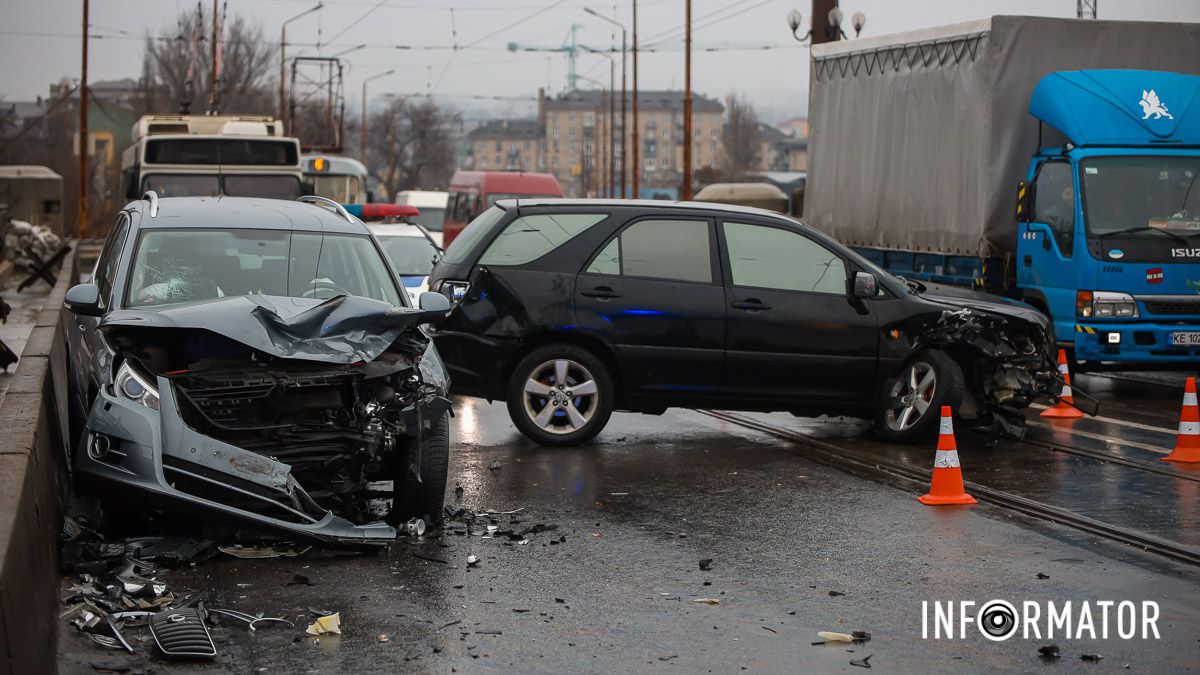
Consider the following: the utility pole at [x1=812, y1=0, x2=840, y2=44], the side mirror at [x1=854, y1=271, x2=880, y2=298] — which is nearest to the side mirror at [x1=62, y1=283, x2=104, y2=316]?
the side mirror at [x1=854, y1=271, x2=880, y2=298]

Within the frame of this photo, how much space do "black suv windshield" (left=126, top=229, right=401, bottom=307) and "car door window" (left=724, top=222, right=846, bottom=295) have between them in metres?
3.19

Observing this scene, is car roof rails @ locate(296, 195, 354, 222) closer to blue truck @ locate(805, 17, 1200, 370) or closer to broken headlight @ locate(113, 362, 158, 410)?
broken headlight @ locate(113, 362, 158, 410)

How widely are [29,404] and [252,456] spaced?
4.09 feet

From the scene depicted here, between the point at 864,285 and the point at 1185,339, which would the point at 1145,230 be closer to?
the point at 1185,339

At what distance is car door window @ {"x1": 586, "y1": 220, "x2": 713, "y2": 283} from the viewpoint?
10812mm

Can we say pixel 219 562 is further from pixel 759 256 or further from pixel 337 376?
pixel 759 256

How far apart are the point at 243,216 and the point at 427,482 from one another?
2.17m

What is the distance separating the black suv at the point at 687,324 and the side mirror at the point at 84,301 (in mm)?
3394

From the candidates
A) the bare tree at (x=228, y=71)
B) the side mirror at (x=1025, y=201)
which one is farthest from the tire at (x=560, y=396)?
the bare tree at (x=228, y=71)

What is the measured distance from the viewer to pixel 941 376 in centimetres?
1094

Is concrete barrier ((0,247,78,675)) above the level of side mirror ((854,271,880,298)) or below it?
→ below

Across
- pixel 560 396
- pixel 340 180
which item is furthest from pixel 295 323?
pixel 340 180

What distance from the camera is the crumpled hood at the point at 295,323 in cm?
694

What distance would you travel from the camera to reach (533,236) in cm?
1082
